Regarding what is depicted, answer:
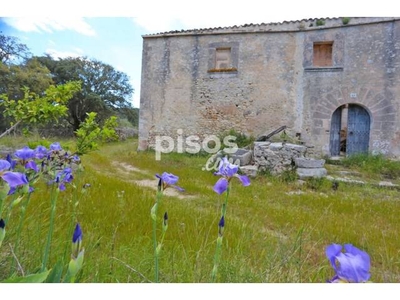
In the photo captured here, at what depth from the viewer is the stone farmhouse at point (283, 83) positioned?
352 inches

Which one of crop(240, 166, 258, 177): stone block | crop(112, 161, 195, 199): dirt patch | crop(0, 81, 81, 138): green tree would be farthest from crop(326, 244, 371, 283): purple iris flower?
crop(240, 166, 258, 177): stone block

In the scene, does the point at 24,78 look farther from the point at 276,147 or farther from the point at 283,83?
the point at 276,147

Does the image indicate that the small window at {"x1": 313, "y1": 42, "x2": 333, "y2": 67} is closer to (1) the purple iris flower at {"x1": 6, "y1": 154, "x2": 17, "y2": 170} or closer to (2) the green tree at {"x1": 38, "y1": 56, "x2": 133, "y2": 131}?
(2) the green tree at {"x1": 38, "y1": 56, "x2": 133, "y2": 131}

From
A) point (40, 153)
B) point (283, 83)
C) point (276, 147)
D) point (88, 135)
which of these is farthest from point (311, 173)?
point (40, 153)

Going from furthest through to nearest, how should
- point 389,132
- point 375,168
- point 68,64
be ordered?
1. point 68,64
2. point 389,132
3. point 375,168

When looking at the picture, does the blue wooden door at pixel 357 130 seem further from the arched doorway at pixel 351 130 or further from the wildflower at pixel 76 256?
the wildflower at pixel 76 256

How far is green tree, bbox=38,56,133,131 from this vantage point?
14375 millimetres

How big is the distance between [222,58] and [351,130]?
569 centimetres

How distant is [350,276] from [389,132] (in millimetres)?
10306

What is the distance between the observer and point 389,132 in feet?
29.0

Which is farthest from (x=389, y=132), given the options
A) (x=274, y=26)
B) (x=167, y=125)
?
(x=167, y=125)

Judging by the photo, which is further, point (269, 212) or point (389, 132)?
point (389, 132)

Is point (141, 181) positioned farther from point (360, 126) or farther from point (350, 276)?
point (360, 126)

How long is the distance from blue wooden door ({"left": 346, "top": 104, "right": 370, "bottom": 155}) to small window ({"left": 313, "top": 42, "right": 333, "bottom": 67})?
6.22ft
